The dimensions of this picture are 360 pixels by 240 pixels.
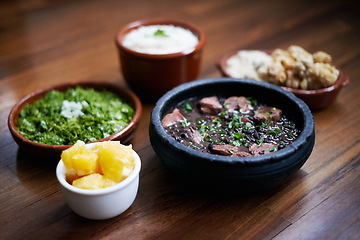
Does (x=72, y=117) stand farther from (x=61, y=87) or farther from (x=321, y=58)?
(x=321, y=58)

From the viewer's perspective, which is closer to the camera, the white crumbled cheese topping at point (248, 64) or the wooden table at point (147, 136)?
the wooden table at point (147, 136)

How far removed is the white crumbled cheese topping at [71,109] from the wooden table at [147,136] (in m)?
0.29

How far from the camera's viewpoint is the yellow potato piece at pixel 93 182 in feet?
5.20

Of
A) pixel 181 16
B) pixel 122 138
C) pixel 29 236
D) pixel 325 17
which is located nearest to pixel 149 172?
pixel 122 138

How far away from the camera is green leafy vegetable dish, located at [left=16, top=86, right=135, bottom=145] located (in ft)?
6.70

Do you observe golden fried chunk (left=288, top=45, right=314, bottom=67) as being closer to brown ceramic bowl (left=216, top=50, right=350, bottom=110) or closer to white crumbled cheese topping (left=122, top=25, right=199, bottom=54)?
brown ceramic bowl (left=216, top=50, right=350, bottom=110)

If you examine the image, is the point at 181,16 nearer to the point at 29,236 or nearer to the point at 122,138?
the point at 122,138

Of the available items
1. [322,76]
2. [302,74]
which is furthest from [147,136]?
[322,76]

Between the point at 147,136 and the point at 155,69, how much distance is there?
0.45 m

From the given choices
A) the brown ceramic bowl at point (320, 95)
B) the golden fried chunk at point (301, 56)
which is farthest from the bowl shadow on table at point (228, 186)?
the golden fried chunk at point (301, 56)

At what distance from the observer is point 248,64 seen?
262cm

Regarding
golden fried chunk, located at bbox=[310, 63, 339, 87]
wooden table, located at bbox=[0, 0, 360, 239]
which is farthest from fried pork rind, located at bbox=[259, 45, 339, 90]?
wooden table, located at bbox=[0, 0, 360, 239]

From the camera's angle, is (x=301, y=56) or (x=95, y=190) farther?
(x=301, y=56)

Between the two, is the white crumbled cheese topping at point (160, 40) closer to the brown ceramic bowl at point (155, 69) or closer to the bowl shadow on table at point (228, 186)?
the brown ceramic bowl at point (155, 69)
